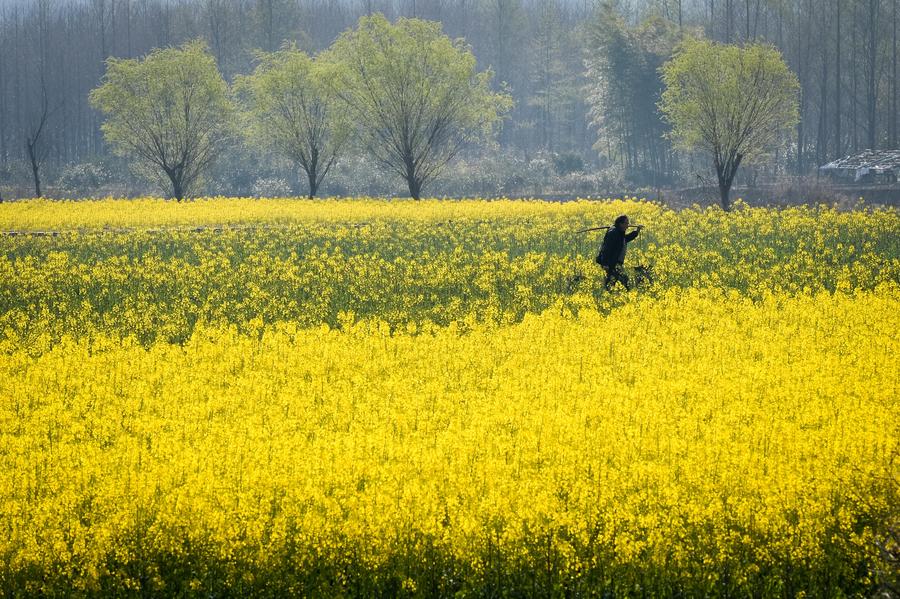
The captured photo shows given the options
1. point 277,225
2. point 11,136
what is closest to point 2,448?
point 277,225

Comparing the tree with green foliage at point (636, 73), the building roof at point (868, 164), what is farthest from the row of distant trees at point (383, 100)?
the tree with green foliage at point (636, 73)

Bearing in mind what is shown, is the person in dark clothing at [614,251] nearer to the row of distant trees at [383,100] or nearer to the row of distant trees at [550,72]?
the row of distant trees at [383,100]

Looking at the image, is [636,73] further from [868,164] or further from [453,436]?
[453,436]

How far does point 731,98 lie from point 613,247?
30.1m

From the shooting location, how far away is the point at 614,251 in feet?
69.4

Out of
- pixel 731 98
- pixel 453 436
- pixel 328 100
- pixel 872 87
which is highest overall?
pixel 872 87

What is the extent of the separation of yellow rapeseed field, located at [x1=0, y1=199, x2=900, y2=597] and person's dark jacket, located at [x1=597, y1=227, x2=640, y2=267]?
83cm

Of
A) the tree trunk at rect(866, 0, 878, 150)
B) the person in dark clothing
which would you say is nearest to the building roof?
the tree trunk at rect(866, 0, 878, 150)

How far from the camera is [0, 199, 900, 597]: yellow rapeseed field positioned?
884 centimetres

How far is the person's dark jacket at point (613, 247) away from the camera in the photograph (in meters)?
20.9

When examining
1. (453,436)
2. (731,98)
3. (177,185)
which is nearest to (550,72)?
(731,98)

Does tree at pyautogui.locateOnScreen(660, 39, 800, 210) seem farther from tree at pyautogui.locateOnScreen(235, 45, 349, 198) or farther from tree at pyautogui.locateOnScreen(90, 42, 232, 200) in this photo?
tree at pyautogui.locateOnScreen(90, 42, 232, 200)

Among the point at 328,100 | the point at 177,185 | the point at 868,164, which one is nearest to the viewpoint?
the point at 177,185

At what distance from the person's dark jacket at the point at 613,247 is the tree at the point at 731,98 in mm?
27940
